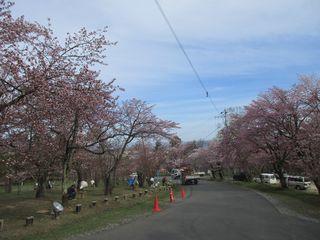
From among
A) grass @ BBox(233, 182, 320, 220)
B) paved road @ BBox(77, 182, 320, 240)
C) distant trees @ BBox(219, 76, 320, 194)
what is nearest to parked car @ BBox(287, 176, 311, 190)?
distant trees @ BBox(219, 76, 320, 194)

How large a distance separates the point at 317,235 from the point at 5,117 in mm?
10158

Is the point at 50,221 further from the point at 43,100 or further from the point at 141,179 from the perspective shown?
the point at 141,179

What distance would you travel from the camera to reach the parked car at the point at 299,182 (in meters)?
47.8

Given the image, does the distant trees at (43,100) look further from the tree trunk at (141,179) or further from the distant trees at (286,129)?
the tree trunk at (141,179)

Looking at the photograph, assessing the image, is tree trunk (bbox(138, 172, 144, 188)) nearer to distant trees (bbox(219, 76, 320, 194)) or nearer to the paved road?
distant trees (bbox(219, 76, 320, 194))

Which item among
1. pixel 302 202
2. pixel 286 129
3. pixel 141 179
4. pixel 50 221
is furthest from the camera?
pixel 141 179

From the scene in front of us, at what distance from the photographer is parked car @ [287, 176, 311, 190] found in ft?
157

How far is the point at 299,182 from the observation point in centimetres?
4866

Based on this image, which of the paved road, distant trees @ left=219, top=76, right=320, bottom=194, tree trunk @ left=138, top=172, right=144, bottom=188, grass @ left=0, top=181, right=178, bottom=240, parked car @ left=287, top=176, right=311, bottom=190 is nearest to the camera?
the paved road

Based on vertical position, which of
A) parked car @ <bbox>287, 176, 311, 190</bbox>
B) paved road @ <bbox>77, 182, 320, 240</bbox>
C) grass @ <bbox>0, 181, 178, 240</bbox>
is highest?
parked car @ <bbox>287, 176, 311, 190</bbox>

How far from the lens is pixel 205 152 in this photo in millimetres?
79562

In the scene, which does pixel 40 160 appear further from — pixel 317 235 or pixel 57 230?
pixel 317 235

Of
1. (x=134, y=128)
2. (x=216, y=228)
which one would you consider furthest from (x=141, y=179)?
(x=216, y=228)

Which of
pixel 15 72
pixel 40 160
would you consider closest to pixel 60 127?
pixel 40 160
